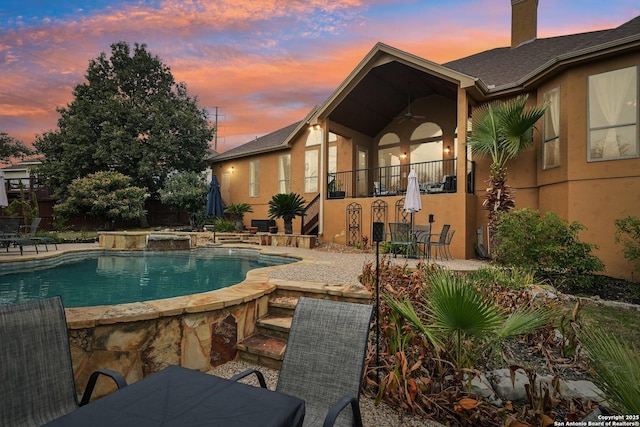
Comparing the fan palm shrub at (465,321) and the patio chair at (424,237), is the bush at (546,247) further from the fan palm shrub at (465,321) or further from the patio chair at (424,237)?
the fan palm shrub at (465,321)

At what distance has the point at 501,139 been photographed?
9.58 metres

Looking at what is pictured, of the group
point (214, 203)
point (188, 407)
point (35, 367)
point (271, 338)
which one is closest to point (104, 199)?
point (214, 203)

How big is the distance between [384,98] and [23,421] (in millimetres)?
13770

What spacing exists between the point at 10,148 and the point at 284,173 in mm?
24610

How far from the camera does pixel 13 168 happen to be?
98.8 ft

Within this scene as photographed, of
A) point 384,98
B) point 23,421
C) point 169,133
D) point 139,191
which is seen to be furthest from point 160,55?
point 23,421

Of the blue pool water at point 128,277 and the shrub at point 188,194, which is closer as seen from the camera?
the blue pool water at point 128,277

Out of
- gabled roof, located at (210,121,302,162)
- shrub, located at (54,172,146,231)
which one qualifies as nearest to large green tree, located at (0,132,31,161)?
shrub, located at (54,172,146,231)

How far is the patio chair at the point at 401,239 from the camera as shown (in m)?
9.12

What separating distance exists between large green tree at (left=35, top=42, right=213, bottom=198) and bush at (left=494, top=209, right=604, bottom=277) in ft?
63.7

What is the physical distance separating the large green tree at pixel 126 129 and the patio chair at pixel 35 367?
20063 millimetres

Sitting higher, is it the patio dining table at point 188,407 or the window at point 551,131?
the window at point 551,131

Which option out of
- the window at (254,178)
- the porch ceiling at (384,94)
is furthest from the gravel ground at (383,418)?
the window at (254,178)

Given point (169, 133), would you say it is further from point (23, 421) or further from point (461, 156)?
point (23, 421)
